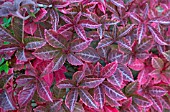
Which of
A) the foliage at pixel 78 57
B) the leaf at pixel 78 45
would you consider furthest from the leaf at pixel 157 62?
the leaf at pixel 78 45

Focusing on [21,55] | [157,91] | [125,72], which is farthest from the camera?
[157,91]

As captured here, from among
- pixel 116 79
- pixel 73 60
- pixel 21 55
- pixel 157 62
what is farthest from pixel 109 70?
pixel 21 55

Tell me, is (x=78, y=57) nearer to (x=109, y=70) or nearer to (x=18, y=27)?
(x=109, y=70)

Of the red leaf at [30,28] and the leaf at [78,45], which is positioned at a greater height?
the red leaf at [30,28]

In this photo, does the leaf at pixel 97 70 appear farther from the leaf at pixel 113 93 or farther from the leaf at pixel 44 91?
the leaf at pixel 44 91

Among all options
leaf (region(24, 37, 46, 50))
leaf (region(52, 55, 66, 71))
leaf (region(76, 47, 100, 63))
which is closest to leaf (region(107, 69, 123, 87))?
leaf (region(76, 47, 100, 63))

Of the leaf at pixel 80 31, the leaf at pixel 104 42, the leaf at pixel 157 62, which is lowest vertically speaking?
the leaf at pixel 157 62

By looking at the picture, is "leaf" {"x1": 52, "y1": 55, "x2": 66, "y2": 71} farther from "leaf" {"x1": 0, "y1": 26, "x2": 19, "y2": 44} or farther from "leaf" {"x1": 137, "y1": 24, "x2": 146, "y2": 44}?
"leaf" {"x1": 137, "y1": 24, "x2": 146, "y2": 44}
